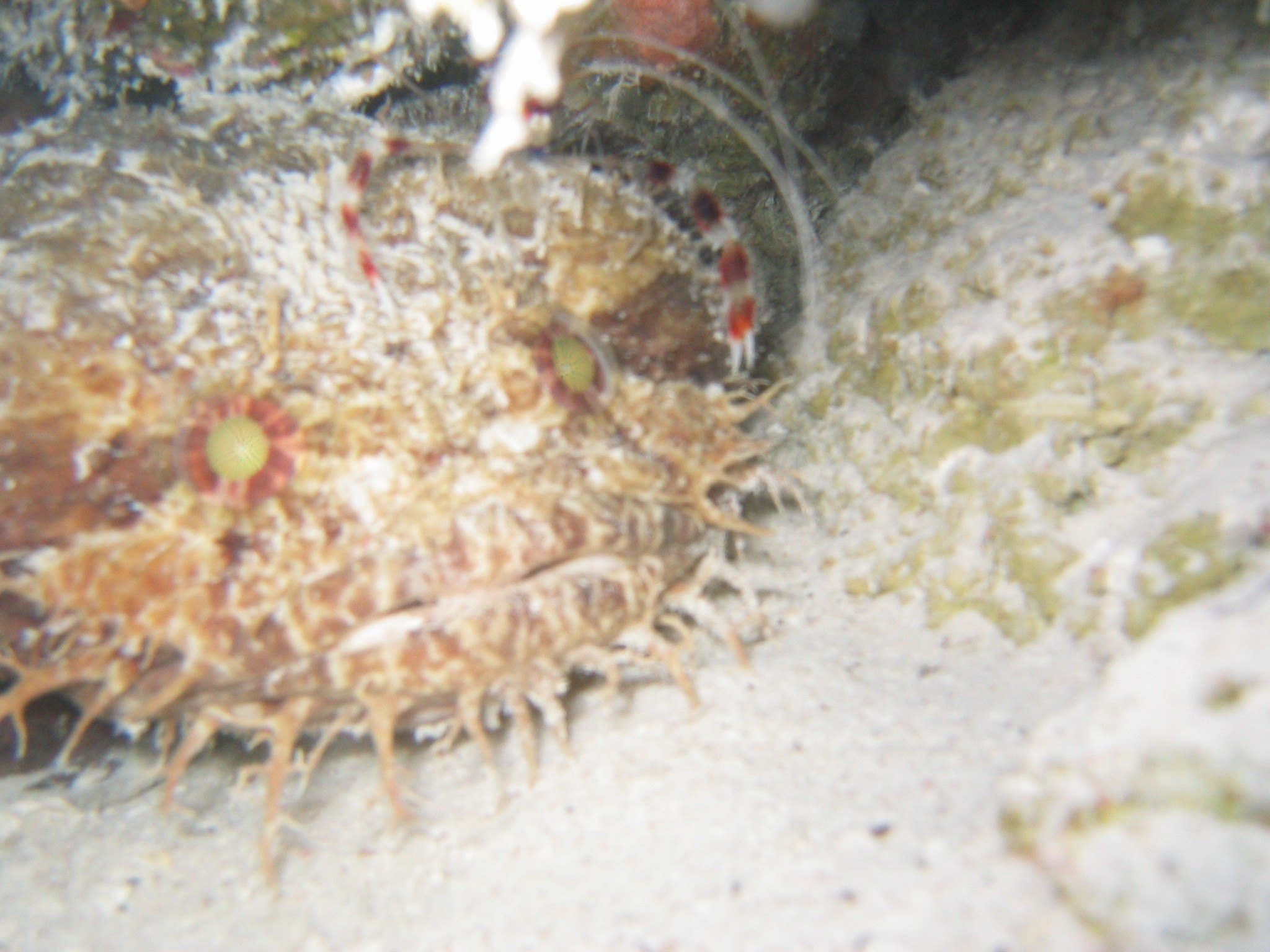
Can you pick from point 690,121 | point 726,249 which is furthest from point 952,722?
point 690,121

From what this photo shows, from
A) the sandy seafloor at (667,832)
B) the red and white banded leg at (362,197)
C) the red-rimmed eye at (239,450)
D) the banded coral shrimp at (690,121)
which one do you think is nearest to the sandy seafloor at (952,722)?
the sandy seafloor at (667,832)

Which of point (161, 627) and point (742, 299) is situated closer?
point (161, 627)

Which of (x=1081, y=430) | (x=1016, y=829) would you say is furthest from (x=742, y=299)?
(x=1016, y=829)

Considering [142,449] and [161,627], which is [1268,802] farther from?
[142,449]

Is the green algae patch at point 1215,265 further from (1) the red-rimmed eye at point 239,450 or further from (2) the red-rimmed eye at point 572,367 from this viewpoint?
(1) the red-rimmed eye at point 239,450

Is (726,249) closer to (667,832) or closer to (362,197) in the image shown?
(362,197)

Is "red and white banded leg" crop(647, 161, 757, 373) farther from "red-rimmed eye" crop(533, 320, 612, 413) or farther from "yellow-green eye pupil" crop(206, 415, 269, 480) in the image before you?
"yellow-green eye pupil" crop(206, 415, 269, 480)
